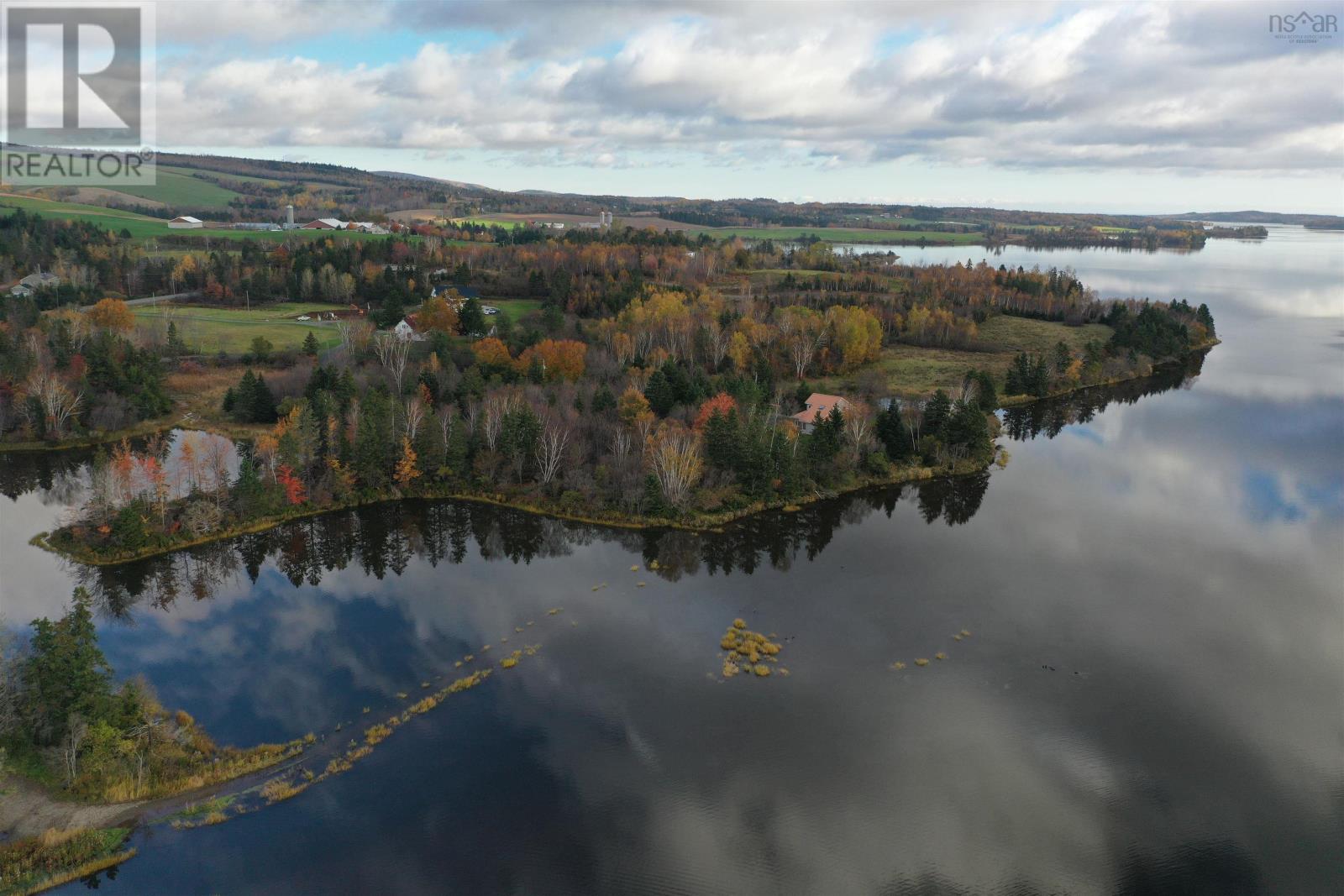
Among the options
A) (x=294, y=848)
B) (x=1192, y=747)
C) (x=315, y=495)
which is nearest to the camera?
(x=294, y=848)

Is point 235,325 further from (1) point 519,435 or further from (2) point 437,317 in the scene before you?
(1) point 519,435

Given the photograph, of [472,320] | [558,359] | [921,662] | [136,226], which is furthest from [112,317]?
[136,226]

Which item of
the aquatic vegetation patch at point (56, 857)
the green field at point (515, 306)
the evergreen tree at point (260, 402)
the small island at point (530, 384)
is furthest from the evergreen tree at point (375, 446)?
the green field at point (515, 306)

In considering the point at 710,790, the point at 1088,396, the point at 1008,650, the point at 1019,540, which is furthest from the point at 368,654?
the point at 1088,396

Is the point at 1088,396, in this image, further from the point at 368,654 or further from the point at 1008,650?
the point at 368,654

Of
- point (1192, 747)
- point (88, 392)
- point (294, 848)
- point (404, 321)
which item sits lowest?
point (294, 848)

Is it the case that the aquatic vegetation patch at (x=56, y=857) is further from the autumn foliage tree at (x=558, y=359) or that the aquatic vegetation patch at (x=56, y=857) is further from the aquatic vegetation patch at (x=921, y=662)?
the autumn foliage tree at (x=558, y=359)

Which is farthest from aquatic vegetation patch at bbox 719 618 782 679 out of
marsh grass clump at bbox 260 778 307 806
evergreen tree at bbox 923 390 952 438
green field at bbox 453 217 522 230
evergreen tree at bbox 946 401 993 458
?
green field at bbox 453 217 522 230
